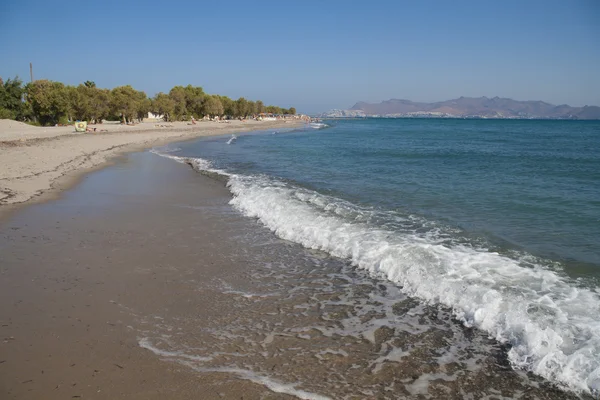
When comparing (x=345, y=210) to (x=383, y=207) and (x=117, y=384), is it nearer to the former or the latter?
(x=383, y=207)

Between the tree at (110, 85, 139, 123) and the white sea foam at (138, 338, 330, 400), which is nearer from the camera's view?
the white sea foam at (138, 338, 330, 400)

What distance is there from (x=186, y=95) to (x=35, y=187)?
3789 inches

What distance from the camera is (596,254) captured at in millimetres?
7648

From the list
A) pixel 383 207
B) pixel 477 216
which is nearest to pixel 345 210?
pixel 383 207

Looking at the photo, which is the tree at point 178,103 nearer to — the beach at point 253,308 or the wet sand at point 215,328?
the beach at point 253,308

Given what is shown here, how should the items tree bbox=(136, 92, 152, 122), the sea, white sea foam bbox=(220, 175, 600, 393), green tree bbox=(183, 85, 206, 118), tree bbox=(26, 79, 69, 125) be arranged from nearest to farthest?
the sea
white sea foam bbox=(220, 175, 600, 393)
tree bbox=(26, 79, 69, 125)
tree bbox=(136, 92, 152, 122)
green tree bbox=(183, 85, 206, 118)

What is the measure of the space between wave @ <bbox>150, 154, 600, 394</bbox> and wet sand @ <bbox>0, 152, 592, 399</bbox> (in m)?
0.30

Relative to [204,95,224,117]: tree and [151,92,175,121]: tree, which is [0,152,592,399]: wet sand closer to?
[151,92,175,121]: tree

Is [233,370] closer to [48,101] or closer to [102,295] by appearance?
[102,295]

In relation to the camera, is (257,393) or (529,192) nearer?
(257,393)

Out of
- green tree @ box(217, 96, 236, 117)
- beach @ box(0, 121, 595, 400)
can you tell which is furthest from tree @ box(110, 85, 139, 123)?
beach @ box(0, 121, 595, 400)

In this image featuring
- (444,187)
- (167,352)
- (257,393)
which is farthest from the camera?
(444,187)

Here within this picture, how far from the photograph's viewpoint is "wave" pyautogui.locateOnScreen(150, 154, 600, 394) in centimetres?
426

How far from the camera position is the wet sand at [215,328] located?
146 inches
